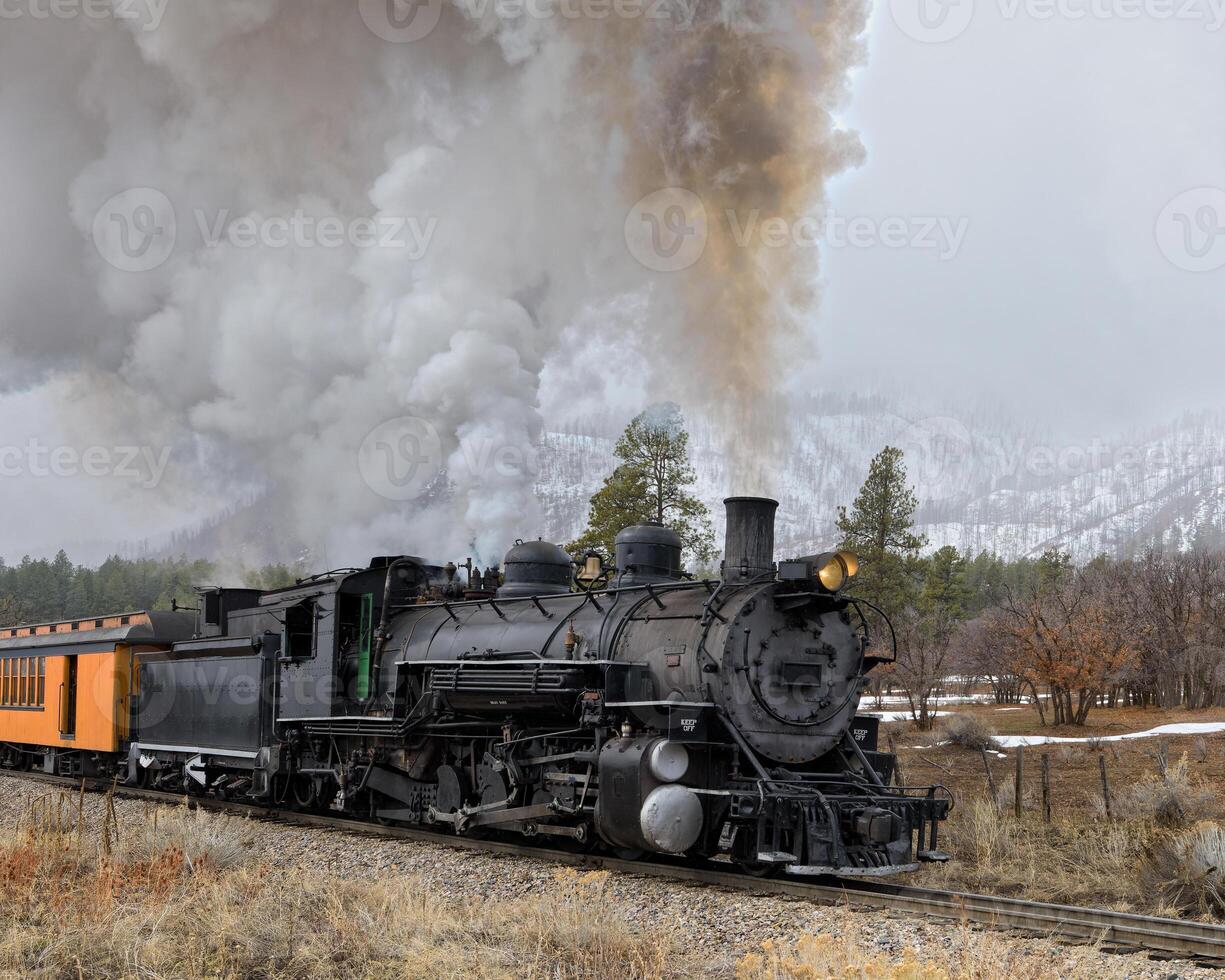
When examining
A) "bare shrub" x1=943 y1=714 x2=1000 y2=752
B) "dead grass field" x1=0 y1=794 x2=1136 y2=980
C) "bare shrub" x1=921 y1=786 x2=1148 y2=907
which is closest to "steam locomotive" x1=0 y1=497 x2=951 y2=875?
"bare shrub" x1=921 y1=786 x2=1148 y2=907

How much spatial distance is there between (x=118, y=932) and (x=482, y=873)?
3978 millimetres

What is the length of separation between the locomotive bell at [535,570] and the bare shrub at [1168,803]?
747 centimetres

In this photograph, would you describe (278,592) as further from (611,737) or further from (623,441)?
(623,441)

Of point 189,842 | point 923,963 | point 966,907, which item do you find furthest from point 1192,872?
point 189,842

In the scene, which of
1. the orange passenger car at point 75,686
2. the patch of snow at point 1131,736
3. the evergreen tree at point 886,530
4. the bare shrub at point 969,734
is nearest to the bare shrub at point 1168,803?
the bare shrub at point 969,734

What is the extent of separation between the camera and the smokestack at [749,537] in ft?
37.2

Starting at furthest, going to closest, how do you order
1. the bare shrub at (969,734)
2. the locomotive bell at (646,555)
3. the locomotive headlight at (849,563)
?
the bare shrub at (969,734)
the locomotive bell at (646,555)
the locomotive headlight at (849,563)

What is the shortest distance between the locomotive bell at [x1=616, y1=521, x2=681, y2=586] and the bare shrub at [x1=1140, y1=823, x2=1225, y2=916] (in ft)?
18.2

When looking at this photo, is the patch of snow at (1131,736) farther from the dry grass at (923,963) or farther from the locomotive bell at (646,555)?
the dry grass at (923,963)

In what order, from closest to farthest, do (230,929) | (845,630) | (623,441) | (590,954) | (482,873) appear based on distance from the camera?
(590,954) < (230,929) < (482,873) < (845,630) < (623,441)

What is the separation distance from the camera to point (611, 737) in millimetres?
10797

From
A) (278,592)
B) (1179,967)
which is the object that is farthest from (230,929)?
(278,592)

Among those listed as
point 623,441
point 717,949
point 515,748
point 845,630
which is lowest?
point 717,949

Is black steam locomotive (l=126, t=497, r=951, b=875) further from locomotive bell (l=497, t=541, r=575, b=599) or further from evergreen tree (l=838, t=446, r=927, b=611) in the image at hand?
evergreen tree (l=838, t=446, r=927, b=611)
